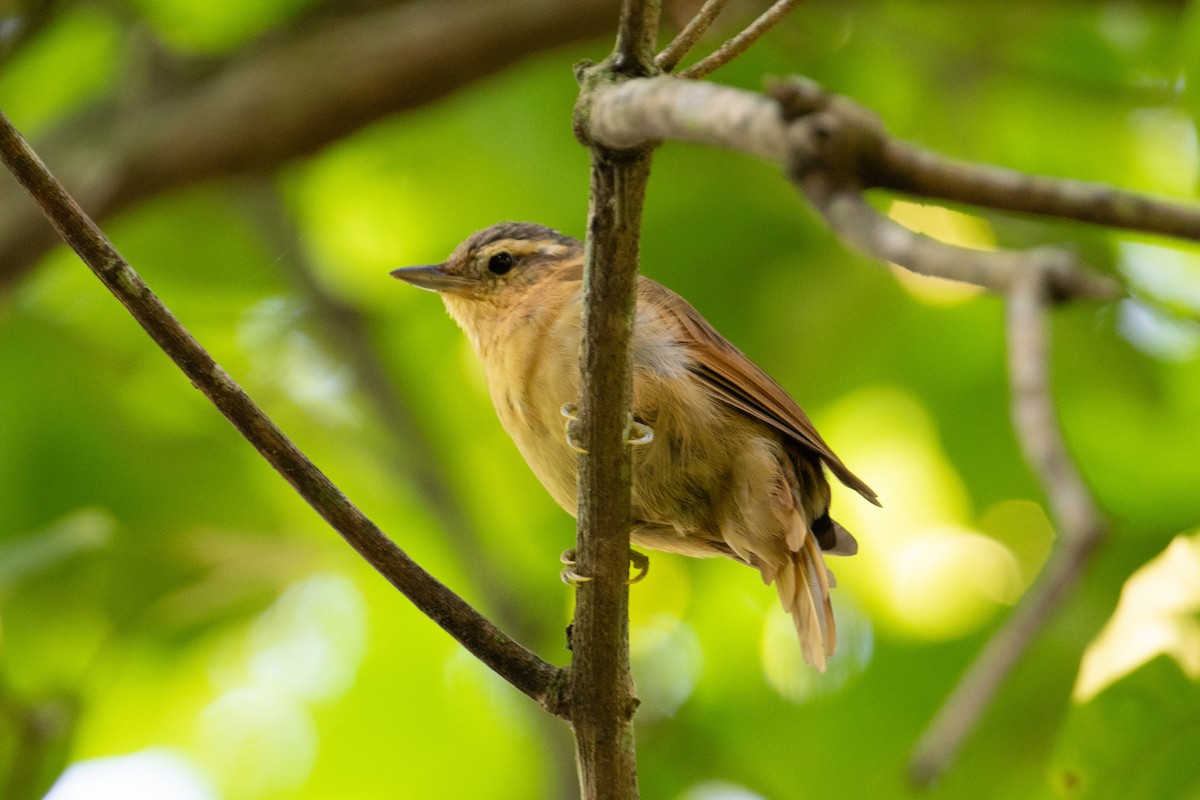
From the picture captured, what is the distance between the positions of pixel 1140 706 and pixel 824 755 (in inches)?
73.3

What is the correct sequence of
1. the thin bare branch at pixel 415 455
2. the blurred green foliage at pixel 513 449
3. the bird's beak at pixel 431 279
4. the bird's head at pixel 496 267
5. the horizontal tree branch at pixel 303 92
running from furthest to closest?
the thin bare branch at pixel 415 455, the horizontal tree branch at pixel 303 92, the blurred green foliage at pixel 513 449, the bird's beak at pixel 431 279, the bird's head at pixel 496 267

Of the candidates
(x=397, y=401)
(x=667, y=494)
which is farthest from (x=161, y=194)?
(x=667, y=494)

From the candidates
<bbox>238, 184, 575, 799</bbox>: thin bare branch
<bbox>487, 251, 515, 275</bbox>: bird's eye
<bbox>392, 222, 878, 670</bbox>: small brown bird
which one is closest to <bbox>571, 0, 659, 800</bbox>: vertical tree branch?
<bbox>392, 222, 878, 670</bbox>: small brown bird

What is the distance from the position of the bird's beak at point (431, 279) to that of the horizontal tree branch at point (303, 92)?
56.0 inches

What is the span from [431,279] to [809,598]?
171 cm

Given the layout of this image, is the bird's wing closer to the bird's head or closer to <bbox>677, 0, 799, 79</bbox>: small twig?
the bird's head

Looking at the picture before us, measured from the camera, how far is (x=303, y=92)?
568cm

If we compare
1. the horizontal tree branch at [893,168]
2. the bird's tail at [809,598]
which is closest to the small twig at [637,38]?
the horizontal tree branch at [893,168]

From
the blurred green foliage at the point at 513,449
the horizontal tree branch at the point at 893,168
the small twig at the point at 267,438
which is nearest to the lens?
the horizontal tree branch at the point at 893,168

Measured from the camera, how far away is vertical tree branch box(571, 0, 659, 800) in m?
1.96

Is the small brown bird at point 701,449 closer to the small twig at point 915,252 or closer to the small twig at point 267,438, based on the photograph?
the small twig at point 267,438

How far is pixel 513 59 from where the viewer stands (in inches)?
228

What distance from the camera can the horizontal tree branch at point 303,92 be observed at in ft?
18.2

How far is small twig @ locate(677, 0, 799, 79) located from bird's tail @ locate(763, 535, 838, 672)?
1713 millimetres
